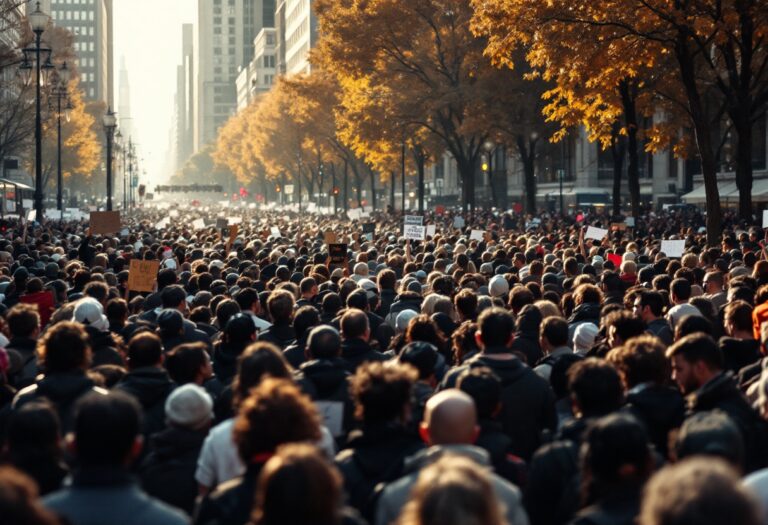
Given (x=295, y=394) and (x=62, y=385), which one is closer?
(x=295, y=394)

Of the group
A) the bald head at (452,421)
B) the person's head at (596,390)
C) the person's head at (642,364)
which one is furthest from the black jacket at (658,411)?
the bald head at (452,421)

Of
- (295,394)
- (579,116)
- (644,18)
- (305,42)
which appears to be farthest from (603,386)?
(305,42)

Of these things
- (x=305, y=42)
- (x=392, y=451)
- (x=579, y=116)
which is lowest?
(x=392, y=451)

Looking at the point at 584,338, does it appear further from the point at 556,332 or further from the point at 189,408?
the point at 189,408

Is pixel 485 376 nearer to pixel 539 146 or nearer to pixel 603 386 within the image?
pixel 603 386

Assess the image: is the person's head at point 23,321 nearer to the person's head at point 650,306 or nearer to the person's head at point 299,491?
the person's head at point 650,306

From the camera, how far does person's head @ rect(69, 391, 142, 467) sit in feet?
18.2

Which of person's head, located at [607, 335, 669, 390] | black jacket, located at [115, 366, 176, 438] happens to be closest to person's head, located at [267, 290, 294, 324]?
black jacket, located at [115, 366, 176, 438]

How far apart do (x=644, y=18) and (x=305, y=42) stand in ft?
514

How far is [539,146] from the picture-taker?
87875mm

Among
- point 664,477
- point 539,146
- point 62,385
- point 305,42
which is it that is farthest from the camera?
point 305,42

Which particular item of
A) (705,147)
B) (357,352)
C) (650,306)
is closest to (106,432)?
(357,352)

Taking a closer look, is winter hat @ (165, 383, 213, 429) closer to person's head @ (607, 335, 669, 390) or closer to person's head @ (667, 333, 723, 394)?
person's head @ (607, 335, 669, 390)

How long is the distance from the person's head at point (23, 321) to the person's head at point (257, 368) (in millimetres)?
4139
